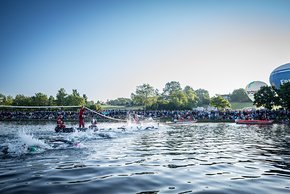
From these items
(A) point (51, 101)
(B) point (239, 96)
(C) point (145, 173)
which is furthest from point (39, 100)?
(B) point (239, 96)

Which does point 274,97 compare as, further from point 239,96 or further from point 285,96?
point 239,96

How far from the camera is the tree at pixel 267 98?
59.1 metres

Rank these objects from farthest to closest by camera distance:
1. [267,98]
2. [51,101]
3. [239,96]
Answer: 1. [239,96]
2. [51,101]
3. [267,98]

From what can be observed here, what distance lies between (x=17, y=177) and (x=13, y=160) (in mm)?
3644

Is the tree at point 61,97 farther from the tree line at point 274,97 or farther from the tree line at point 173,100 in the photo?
the tree line at point 274,97

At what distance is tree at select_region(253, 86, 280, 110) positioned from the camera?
194ft

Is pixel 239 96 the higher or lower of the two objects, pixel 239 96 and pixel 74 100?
the higher

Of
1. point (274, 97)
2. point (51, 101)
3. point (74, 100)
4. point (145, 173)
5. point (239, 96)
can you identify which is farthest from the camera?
point (239, 96)

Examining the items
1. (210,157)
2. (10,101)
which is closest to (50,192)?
(210,157)

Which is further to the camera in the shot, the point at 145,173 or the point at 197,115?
the point at 197,115

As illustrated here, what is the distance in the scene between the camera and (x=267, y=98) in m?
59.8

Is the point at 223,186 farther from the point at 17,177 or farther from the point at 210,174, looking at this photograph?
the point at 17,177

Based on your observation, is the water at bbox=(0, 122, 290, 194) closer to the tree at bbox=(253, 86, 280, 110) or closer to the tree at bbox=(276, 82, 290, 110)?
the tree at bbox=(276, 82, 290, 110)

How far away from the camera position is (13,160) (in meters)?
11.0
